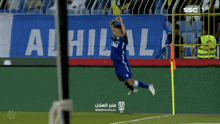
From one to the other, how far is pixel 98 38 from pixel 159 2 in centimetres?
182

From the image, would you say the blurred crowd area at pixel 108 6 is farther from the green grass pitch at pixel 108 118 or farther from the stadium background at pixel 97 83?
the green grass pitch at pixel 108 118

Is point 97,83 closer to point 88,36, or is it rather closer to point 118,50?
point 118,50

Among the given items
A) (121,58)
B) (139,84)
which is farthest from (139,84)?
(121,58)

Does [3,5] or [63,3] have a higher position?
[3,5]

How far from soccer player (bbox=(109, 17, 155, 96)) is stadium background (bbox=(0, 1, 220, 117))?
151 millimetres

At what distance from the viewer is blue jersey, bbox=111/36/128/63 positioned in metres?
12.7

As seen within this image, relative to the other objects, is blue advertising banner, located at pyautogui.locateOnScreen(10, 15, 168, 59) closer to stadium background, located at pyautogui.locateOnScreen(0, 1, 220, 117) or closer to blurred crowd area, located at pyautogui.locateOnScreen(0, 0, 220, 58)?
stadium background, located at pyautogui.locateOnScreen(0, 1, 220, 117)

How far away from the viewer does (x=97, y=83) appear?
1284cm

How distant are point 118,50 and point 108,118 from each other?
6.18 feet

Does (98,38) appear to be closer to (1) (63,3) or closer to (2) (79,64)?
(2) (79,64)

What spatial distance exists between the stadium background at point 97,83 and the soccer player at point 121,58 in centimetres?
15

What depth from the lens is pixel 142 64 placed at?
12.7 meters

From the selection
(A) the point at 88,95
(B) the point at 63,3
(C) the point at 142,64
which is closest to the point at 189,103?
(C) the point at 142,64

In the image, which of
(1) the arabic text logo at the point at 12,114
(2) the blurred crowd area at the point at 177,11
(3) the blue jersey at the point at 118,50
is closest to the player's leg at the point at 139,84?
(3) the blue jersey at the point at 118,50
